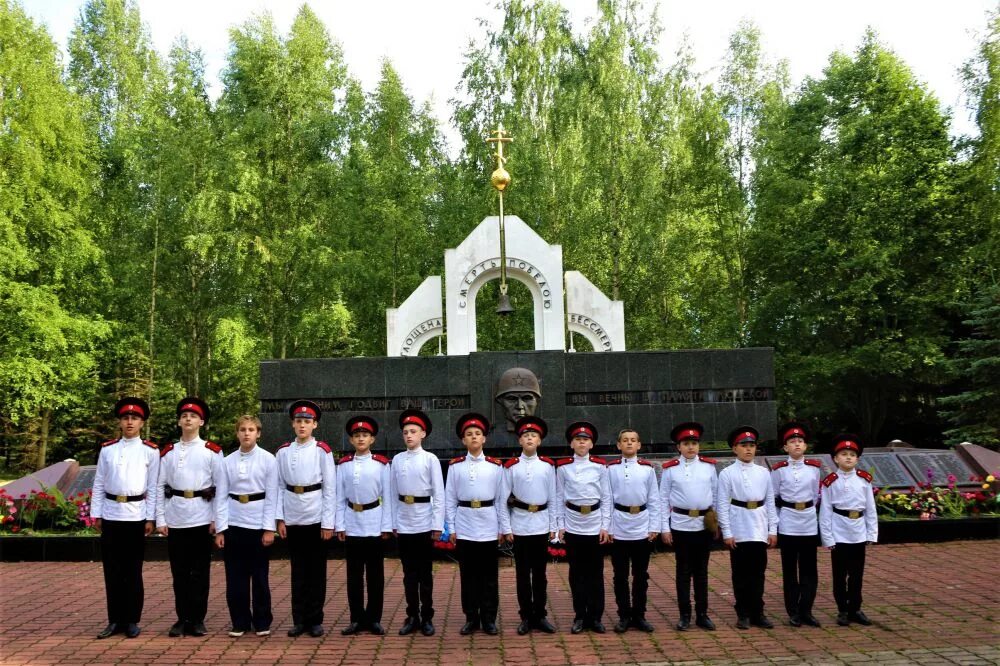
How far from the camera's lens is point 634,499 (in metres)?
6.68

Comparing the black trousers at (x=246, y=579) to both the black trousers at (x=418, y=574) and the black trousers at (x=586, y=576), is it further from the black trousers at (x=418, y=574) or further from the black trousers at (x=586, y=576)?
the black trousers at (x=586, y=576)

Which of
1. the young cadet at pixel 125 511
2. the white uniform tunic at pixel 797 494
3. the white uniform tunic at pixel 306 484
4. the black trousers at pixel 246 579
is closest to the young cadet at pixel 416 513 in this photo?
the white uniform tunic at pixel 306 484

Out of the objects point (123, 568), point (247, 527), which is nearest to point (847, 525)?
point (247, 527)

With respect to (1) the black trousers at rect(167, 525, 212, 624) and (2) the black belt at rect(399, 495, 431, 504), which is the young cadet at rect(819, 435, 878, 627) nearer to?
(2) the black belt at rect(399, 495, 431, 504)

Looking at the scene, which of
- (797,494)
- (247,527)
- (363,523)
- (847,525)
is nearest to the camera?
(247,527)

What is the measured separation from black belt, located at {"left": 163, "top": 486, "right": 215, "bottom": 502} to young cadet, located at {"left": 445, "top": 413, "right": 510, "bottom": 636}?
1734 millimetres

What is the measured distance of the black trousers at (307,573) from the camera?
6.45 m

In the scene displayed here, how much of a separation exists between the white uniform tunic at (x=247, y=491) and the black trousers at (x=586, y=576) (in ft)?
7.26

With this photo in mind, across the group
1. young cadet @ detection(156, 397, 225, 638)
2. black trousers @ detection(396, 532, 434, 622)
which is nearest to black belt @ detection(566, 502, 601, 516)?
black trousers @ detection(396, 532, 434, 622)

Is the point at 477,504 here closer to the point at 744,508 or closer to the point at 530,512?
the point at 530,512

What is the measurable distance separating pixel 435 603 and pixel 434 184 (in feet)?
65.6

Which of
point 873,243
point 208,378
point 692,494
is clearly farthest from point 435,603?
point 208,378

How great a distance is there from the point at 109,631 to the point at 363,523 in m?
1.92

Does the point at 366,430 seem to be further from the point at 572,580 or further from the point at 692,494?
the point at 692,494
